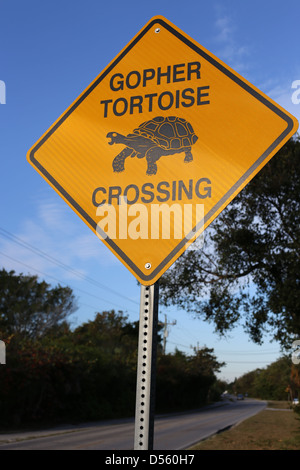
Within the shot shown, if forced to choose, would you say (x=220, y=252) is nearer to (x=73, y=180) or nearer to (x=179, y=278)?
(x=179, y=278)

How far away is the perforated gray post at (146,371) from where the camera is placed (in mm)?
1823

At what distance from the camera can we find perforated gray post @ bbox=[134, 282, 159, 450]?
182 cm

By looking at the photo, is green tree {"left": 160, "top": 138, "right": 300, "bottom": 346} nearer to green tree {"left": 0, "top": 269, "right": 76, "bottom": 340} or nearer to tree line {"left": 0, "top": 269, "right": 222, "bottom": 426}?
tree line {"left": 0, "top": 269, "right": 222, "bottom": 426}

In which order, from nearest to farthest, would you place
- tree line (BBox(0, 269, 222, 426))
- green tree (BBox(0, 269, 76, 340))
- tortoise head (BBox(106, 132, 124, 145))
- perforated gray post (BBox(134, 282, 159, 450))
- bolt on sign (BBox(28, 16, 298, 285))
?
perforated gray post (BBox(134, 282, 159, 450)) → bolt on sign (BBox(28, 16, 298, 285)) → tortoise head (BBox(106, 132, 124, 145)) → tree line (BBox(0, 269, 222, 426)) → green tree (BBox(0, 269, 76, 340))

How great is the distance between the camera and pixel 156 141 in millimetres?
2139

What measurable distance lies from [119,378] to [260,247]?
19724 millimetres

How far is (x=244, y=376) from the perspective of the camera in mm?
174125

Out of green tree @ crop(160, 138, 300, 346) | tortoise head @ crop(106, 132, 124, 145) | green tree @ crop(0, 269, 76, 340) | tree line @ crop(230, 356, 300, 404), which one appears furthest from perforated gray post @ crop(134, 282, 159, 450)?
tree line @ crop(230, 356, 300, 404)

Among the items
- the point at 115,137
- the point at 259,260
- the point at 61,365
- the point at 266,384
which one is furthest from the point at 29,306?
the point at 266,384

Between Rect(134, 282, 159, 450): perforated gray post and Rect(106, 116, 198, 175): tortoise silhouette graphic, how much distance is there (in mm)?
604

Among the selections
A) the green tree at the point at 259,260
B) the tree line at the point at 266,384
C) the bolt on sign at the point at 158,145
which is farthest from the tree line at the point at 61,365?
the tree line at the point at 266,384

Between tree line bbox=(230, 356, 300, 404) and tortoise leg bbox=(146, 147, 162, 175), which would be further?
tree line bbox=(230, 356, 300, 404)

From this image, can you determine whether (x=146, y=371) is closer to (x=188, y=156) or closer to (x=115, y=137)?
(x=188, y=156)

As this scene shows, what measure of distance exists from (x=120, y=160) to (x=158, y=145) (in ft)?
0.65
